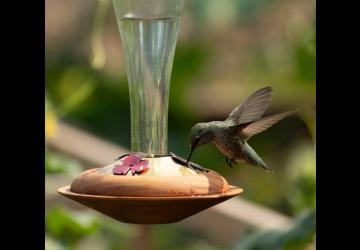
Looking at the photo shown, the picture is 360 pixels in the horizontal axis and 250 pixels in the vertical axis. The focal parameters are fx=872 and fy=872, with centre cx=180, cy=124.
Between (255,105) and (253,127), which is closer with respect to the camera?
(255,105)

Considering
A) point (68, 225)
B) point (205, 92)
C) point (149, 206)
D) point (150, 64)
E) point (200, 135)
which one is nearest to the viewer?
point (149, 206)

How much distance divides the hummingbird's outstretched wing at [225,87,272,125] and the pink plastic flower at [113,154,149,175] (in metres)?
0.45

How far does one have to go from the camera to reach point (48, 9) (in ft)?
29.9

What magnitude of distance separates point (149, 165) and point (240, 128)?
1.58 feet

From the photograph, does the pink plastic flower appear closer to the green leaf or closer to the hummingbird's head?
the hummingbird's head

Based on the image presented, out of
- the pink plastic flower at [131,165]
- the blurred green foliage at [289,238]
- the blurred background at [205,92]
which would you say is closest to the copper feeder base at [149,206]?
the pink plastic flower at [131,165]

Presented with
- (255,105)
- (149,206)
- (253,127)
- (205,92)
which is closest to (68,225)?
(253,127)

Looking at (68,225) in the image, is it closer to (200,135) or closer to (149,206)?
(200,135)

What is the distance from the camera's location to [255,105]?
318cm

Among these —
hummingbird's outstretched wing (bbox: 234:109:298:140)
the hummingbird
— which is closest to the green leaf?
the hummingbird

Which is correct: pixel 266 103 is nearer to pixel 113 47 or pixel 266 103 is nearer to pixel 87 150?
pixel 87 150

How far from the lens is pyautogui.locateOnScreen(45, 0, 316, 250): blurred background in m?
6.00

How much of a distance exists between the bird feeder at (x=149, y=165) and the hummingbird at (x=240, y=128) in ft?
0.45
